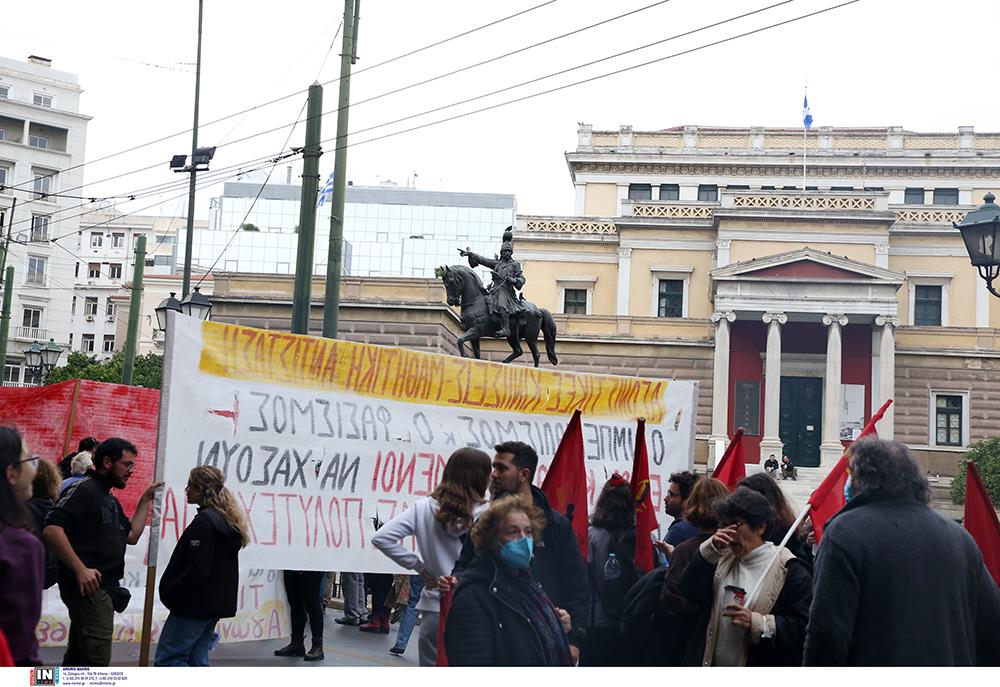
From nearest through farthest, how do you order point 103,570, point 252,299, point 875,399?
point 103,570 < point 252,299 < point 875,399

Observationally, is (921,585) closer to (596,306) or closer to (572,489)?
(572,489)

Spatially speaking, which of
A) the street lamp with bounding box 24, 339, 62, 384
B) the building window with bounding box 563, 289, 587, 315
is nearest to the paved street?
the street lamp with bounding box 24, 339, 62, 384

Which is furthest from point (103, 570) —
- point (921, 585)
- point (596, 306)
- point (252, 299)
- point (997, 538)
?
point (596, 306)

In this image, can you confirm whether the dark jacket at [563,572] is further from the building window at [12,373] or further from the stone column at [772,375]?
the stone column at [772,375]

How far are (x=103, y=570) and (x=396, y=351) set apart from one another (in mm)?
2146

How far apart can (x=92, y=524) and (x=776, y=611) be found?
3497 mm

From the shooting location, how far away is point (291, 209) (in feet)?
268

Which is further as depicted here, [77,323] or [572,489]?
[77,323]

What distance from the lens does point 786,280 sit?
135 ft

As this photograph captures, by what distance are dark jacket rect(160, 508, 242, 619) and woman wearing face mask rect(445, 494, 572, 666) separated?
1.94m

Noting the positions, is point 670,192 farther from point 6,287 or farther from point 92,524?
point 92,524

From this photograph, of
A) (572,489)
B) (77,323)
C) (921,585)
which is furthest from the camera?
(77,323)

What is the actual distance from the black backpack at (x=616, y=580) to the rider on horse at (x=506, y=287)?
836cm

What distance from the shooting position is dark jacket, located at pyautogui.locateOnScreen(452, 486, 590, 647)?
5426mm
